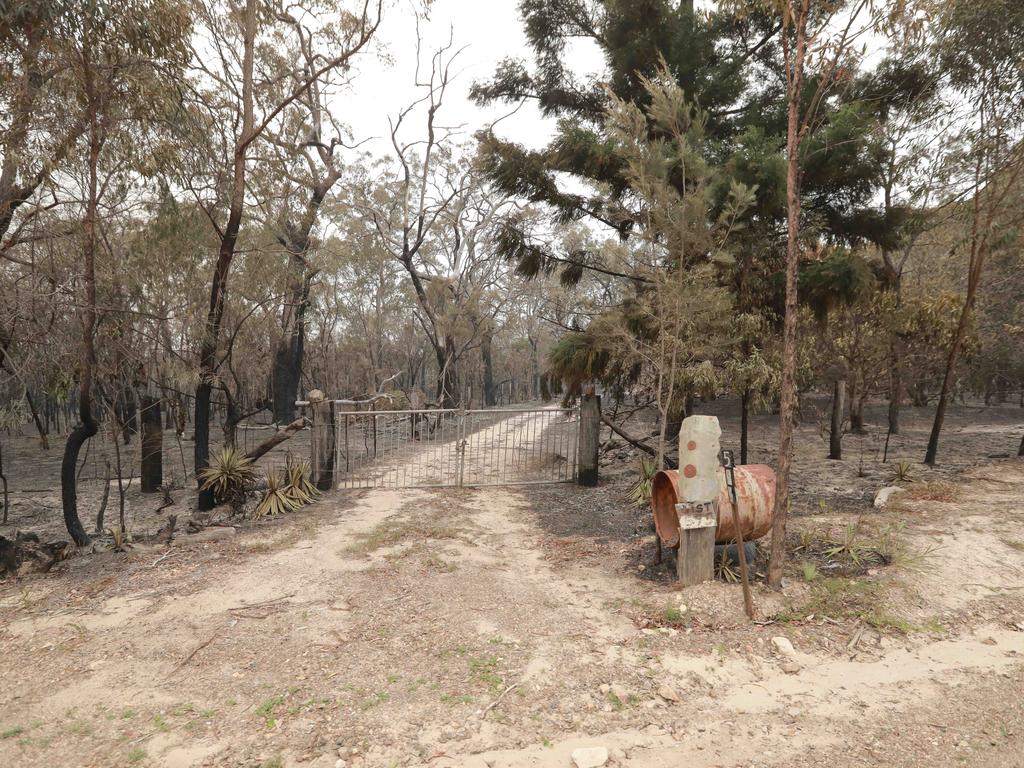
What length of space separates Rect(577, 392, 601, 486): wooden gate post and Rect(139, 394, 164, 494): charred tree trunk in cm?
770

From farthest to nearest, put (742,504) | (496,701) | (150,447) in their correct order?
(150,447)
(742,504)
(496,701)

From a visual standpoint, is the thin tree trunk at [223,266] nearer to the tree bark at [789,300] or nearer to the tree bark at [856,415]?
the tree bark at [789,300]

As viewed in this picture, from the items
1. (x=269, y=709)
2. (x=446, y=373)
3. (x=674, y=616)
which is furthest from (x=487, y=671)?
(x=446, y=373)

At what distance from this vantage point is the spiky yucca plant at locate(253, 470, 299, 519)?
24.2 ft

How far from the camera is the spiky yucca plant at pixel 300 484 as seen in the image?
7.76 metres

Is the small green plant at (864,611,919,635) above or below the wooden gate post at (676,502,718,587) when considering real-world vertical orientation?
below

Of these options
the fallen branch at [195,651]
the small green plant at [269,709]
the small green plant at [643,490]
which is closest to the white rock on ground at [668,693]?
the small green plant at [269,709]

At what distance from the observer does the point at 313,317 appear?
64.7ft

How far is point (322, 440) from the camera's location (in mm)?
8250

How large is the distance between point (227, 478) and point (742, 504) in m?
6.71

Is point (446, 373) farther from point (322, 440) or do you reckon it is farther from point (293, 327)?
point (322, 440)

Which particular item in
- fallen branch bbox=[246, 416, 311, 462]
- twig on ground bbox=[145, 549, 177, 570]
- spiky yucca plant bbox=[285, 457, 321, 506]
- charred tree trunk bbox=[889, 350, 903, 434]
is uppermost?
charred tree trunk bbox=[889, 350, 903, 434]

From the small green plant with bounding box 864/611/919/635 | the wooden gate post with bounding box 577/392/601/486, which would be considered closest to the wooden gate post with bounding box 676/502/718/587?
the small green plant with bounding box 864/611/919/635

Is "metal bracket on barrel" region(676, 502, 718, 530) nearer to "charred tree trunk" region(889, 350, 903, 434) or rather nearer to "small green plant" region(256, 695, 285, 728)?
"small green plant" region(256, 695, 285, 728)
